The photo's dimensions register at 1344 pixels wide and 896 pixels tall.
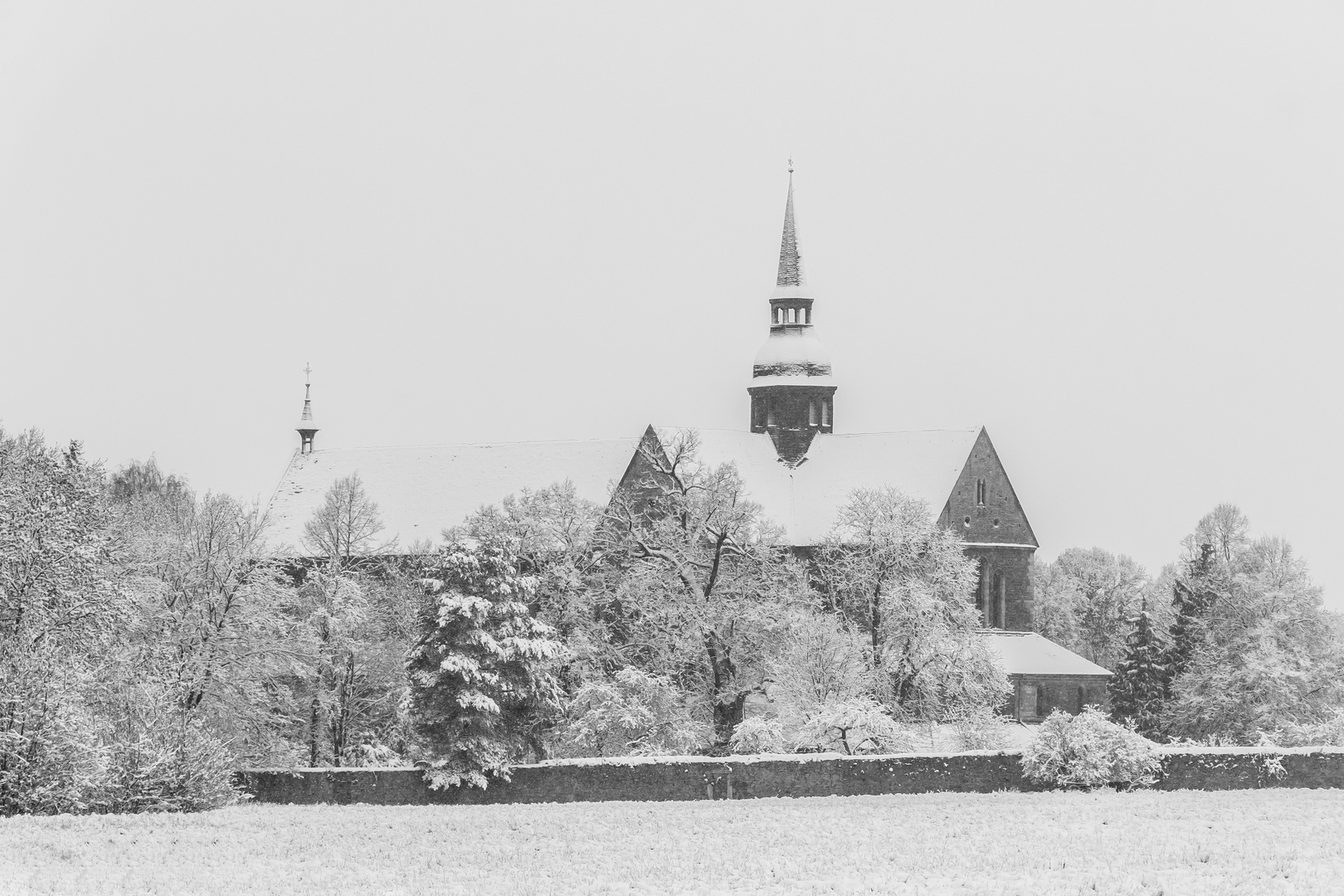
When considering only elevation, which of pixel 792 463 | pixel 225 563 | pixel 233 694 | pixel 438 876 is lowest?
pixel 438 876

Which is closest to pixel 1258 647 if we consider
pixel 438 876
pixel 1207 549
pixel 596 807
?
pixel 1207 549

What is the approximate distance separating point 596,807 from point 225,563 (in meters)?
19.8

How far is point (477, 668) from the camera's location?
48.4 meters

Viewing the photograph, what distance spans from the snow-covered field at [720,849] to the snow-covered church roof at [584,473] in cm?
3392

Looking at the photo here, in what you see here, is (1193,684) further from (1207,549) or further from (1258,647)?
(1207,549)

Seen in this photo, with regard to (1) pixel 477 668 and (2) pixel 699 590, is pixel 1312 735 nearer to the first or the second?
(2) pixel 699 590

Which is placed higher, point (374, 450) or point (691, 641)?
point (374, 450)

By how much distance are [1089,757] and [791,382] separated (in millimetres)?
36756

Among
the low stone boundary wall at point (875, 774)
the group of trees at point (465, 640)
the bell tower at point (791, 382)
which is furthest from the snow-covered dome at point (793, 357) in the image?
the low stone boundary wall at point (875, 774)

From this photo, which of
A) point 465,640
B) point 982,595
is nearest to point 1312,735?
point 982,595

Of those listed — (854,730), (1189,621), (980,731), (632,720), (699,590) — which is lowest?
(854,730)

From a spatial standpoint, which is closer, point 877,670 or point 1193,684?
point 877,670

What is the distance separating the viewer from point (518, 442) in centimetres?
8319

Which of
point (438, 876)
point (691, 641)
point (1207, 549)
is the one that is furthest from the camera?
point (1207, 549)
